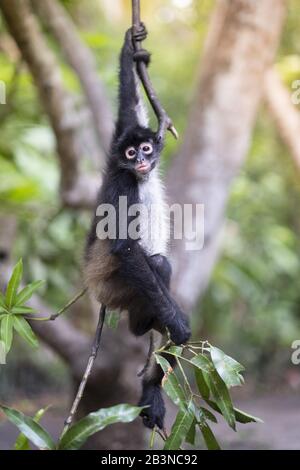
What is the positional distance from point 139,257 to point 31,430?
904 mm

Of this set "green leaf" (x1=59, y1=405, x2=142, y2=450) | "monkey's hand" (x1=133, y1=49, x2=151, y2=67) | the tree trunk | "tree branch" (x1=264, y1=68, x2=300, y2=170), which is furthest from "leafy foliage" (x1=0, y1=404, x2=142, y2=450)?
"tree branch" (x1=264, y1=68, x2=300, y2=170)

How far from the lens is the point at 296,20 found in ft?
28.0

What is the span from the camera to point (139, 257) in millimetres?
2961

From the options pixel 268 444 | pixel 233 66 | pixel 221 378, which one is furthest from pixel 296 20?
pixel 221 378

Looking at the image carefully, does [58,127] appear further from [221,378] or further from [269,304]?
[269,304]

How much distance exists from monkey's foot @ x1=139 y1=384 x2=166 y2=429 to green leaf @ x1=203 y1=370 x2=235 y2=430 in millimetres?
575

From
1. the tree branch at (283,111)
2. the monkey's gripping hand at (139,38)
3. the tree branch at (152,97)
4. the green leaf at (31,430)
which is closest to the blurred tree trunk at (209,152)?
the tree branch at (283,111)

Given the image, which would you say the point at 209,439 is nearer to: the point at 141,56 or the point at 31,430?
the point at 31,430

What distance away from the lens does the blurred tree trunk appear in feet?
17.2

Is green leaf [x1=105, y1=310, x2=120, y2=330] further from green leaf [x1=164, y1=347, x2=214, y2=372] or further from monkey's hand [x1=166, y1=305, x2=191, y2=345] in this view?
green leaf [x1=164, y1=347, x2=214, y2=372]

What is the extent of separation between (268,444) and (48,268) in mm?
3156

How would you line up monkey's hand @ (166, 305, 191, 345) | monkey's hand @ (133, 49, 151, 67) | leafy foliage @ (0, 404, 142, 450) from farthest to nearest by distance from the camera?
monkey's hand @ (133, 49, 151, 67) → monkey's hand @ (166, 305, 191, 345) → leafy foliage @ (0, 404, 142, 450)

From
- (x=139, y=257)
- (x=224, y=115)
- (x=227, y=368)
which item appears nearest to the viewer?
(x=227, y=368)

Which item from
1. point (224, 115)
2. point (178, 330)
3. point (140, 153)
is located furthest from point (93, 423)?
point (224, 115)
